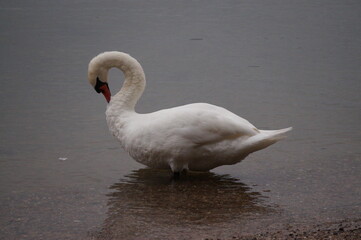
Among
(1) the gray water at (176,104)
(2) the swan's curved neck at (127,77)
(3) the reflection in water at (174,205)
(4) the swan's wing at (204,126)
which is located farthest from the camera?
(2) the swan's curved neck at (127,77)

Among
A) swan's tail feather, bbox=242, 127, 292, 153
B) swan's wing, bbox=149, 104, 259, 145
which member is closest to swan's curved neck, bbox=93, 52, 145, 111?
swan's wing, bbox=149, 104, 259, 145

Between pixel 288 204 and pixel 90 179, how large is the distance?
204cm

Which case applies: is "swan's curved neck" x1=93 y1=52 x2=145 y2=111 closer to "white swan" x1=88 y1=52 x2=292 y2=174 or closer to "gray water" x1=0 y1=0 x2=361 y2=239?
"white swan" x1=88 y1=52 x2=292 y2=174

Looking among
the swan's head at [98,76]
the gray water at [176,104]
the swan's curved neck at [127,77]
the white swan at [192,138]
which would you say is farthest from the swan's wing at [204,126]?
the swan's head at [98,76]

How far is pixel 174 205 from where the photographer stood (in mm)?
5977

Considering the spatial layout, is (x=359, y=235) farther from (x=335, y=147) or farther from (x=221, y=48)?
(x=221, y=48)

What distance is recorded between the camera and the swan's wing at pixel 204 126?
6.42 metres

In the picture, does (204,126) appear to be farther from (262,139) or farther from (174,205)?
(174,205)

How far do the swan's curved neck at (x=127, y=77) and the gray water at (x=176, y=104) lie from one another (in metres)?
0.71

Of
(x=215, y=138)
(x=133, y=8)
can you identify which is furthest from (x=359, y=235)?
(x=133, y=8)

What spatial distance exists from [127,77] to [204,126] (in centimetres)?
127

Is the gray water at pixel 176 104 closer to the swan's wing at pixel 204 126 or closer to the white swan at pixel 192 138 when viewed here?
the white swan at pixel 192 138

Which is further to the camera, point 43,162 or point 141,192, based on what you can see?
point 43,162

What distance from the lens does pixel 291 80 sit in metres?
10.7
